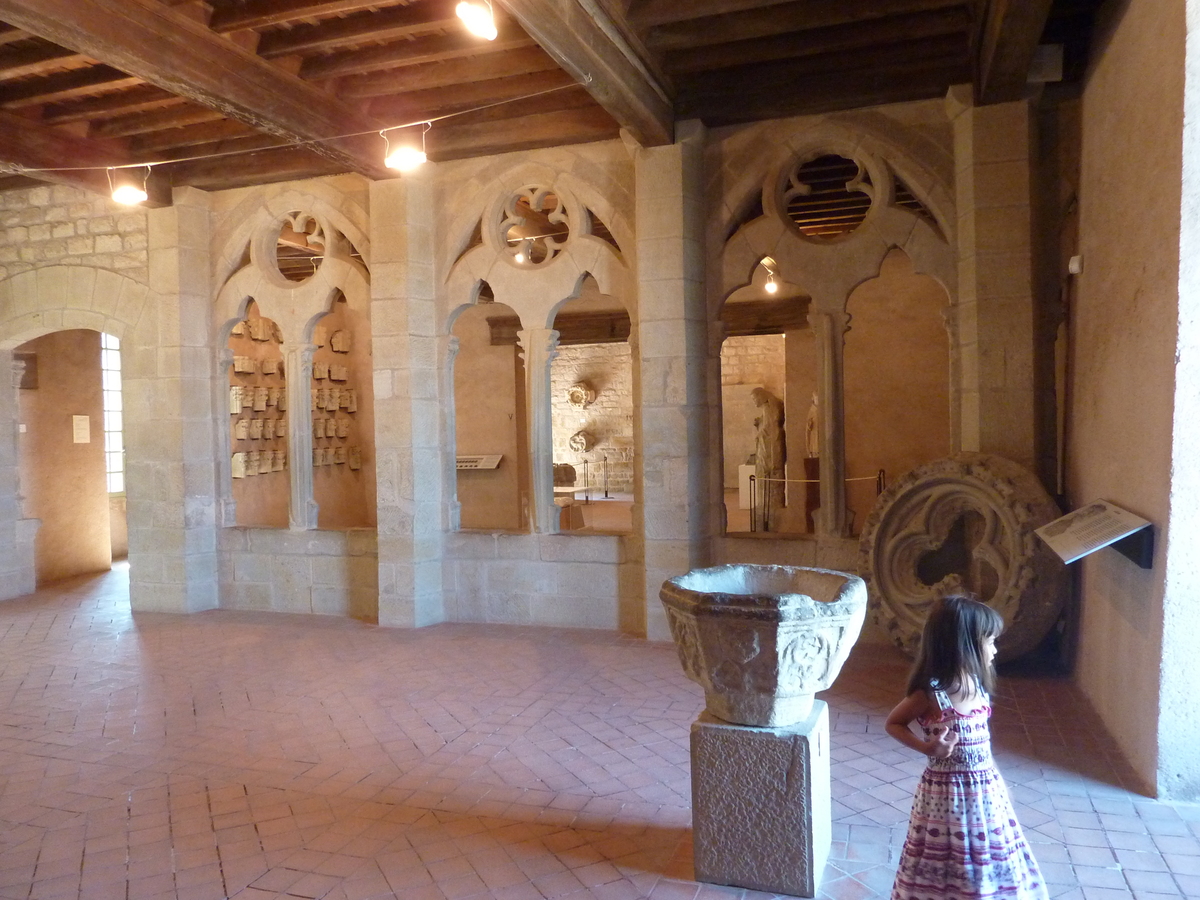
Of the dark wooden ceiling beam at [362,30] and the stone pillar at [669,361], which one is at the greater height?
the dark wooden ceiling beam at [362,30]

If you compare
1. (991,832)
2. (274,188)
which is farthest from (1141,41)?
(274,188)

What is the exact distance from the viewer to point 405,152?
510cm

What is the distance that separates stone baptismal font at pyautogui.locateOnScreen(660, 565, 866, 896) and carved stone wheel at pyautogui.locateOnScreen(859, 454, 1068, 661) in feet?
6.86

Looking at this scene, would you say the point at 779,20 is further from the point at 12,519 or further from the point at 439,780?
the point at 12,519

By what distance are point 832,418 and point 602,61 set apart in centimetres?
258

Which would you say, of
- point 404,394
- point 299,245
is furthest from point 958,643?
point 299,245

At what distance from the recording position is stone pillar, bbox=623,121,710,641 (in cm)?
556

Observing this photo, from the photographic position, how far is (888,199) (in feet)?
18.0

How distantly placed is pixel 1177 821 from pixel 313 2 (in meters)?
4.93

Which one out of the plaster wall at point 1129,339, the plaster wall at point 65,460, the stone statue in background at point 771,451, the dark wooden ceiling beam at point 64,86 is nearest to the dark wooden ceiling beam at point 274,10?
the dark wooden ceiling beam at point 64,86

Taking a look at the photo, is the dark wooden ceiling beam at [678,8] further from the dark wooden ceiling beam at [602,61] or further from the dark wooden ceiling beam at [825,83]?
the dark wooden ceiling beam at [825,83]

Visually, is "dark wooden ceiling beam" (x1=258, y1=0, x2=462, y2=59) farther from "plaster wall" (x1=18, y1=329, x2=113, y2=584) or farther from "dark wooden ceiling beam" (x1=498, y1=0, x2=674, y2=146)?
"plaster wall" (x1=18, y1=329, x2=113, y2=584)

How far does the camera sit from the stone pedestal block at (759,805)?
2.56 m

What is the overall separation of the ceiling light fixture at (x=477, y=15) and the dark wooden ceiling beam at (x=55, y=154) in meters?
3.72
